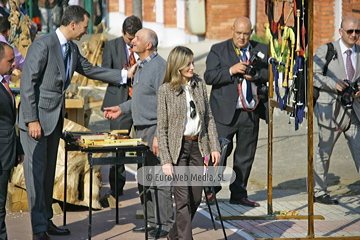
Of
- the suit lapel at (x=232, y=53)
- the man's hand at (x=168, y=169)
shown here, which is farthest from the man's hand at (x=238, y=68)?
the man's hand at (x=168, y=169)

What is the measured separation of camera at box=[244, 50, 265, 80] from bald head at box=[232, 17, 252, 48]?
17 centimetres

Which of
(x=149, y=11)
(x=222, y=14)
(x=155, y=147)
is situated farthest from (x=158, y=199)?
(x=149, y=11)

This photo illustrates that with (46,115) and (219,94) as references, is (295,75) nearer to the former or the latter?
(219,94)

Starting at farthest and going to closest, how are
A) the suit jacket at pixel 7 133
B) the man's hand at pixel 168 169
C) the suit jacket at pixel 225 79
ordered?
the suit jacket at pixel 225 79 → the man's hand at pixel 168 169 → the suit jacket at pixel 7 133

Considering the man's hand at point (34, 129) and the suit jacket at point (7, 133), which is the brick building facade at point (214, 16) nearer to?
the man's hand at point (34, 129)

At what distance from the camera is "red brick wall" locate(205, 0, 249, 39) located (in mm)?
18062

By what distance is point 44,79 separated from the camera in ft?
19.4

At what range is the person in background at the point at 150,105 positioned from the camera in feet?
20.4

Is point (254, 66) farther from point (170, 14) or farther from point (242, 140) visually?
point (170, 14)

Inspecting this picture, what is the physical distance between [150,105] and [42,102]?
1.06 m

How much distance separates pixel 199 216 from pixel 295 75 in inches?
78.7

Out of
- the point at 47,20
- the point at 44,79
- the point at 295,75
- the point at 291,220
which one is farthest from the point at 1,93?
the point at 47,20

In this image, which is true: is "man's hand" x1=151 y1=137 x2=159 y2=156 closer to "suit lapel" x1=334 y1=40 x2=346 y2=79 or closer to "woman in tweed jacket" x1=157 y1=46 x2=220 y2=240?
"woman in tweed jacket" x1=157 y1=46 x2=220 y2=240

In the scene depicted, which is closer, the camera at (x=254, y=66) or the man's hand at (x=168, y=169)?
the man's hand at (x=168, y=169)
